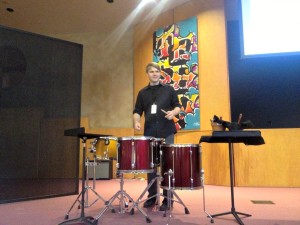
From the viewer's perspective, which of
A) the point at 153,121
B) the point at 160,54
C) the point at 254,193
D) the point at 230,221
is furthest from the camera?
the point at 160,54

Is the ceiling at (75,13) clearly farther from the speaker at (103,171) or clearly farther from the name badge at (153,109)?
the name badge at (153,109)

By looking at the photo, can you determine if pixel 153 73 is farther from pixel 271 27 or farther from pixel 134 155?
pixel 271 27

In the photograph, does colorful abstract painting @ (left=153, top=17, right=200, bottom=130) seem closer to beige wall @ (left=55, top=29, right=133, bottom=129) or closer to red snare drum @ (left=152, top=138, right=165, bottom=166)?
beige wall @ (left=55, top=29, right=133, bottom=129)

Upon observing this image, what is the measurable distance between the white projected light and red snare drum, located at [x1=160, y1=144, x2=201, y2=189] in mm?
2211

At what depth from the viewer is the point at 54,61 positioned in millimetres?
4539

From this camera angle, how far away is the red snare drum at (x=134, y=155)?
298 cm

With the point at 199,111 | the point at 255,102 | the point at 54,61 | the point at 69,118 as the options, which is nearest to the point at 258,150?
the point at 255,102

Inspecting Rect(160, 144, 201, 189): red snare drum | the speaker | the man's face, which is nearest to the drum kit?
Rect(160, 144, 201, 189): red snare drum

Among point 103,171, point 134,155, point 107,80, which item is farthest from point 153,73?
point 107,80

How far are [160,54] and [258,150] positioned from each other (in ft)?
10.1

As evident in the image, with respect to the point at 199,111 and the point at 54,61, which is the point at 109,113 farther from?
the point at 54,61

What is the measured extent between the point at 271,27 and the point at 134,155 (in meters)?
3.10

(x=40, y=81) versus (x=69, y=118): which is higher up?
(x=40, y=81)

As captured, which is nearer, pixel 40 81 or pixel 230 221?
pixel 230 221
